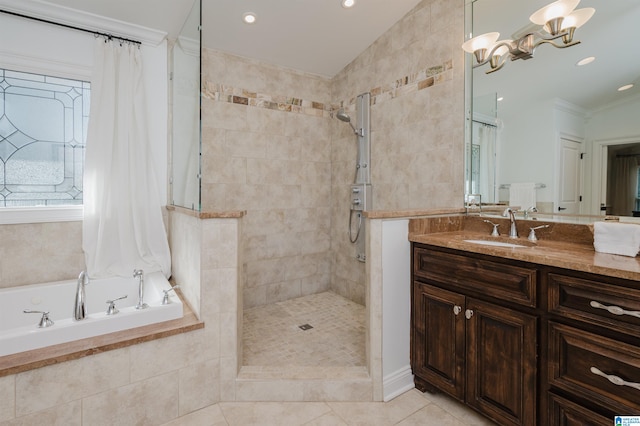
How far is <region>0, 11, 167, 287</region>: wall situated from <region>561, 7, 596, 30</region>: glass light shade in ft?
10.5

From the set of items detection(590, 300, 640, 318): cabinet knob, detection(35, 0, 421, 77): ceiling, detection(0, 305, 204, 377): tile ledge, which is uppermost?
detection(35, 0, 421, 77): ceiling

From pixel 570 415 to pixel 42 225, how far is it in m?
3.27

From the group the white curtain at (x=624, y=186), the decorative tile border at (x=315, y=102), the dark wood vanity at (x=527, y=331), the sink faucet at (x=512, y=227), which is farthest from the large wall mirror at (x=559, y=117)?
the dark wood vanity at (x=527, y=331)

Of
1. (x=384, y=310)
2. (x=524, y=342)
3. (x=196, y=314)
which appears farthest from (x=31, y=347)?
(x=524, y=342)

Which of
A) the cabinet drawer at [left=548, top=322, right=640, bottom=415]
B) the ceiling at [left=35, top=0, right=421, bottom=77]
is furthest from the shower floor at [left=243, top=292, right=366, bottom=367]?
the ceiling at [left=35, top=0, right=421, bottom=77]

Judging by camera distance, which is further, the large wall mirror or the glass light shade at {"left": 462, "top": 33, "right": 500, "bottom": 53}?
the glass light shade at {"left": 462, "top": 33, "right": 500, "bottom": 53}

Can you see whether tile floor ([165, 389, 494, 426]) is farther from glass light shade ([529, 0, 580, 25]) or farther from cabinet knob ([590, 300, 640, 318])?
glass light shade ([529, 0, 580, 25])

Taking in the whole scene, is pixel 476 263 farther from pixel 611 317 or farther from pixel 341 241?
pixel 341 241

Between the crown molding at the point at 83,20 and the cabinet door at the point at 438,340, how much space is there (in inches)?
111

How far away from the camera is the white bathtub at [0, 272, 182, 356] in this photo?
4.82 ft

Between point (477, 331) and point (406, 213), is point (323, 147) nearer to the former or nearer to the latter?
point (406, 213)

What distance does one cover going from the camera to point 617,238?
1430 millimetres

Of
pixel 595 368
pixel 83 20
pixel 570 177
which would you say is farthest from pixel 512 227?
pixel 83 20

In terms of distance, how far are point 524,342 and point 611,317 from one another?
35 cm
